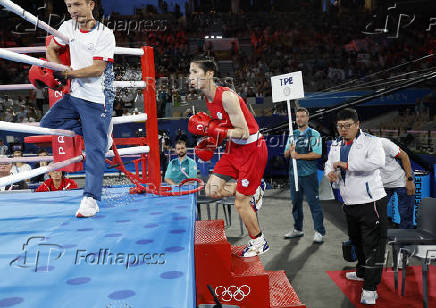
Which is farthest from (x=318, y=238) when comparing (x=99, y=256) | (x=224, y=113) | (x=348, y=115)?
(x=99, y=256)

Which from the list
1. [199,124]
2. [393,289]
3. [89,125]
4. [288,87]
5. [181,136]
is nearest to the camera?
[89,125]

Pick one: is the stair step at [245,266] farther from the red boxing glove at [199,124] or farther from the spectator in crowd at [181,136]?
the spectator in crowd at [181,136]

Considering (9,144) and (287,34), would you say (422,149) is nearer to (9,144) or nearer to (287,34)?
(9,144)

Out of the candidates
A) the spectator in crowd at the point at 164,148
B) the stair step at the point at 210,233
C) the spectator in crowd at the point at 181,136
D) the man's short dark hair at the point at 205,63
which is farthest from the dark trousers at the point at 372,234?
the spectator in crowd at the point at 164,148

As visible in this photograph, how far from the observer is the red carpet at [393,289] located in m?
2.76

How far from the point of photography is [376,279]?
2.72 m

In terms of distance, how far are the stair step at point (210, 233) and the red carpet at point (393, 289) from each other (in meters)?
1.32

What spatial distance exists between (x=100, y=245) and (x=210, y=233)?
962 millimetres

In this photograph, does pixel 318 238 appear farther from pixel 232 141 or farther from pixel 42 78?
pixel 42 78

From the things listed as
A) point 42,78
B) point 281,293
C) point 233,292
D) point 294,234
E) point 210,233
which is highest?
point 42,78

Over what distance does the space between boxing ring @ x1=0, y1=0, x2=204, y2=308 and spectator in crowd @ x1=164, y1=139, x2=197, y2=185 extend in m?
1.77

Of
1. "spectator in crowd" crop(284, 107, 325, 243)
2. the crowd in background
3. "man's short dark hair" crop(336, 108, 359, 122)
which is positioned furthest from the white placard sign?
the crowd in background

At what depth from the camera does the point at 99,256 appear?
50.4 inches

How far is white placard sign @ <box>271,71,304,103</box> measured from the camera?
16.4 feet
